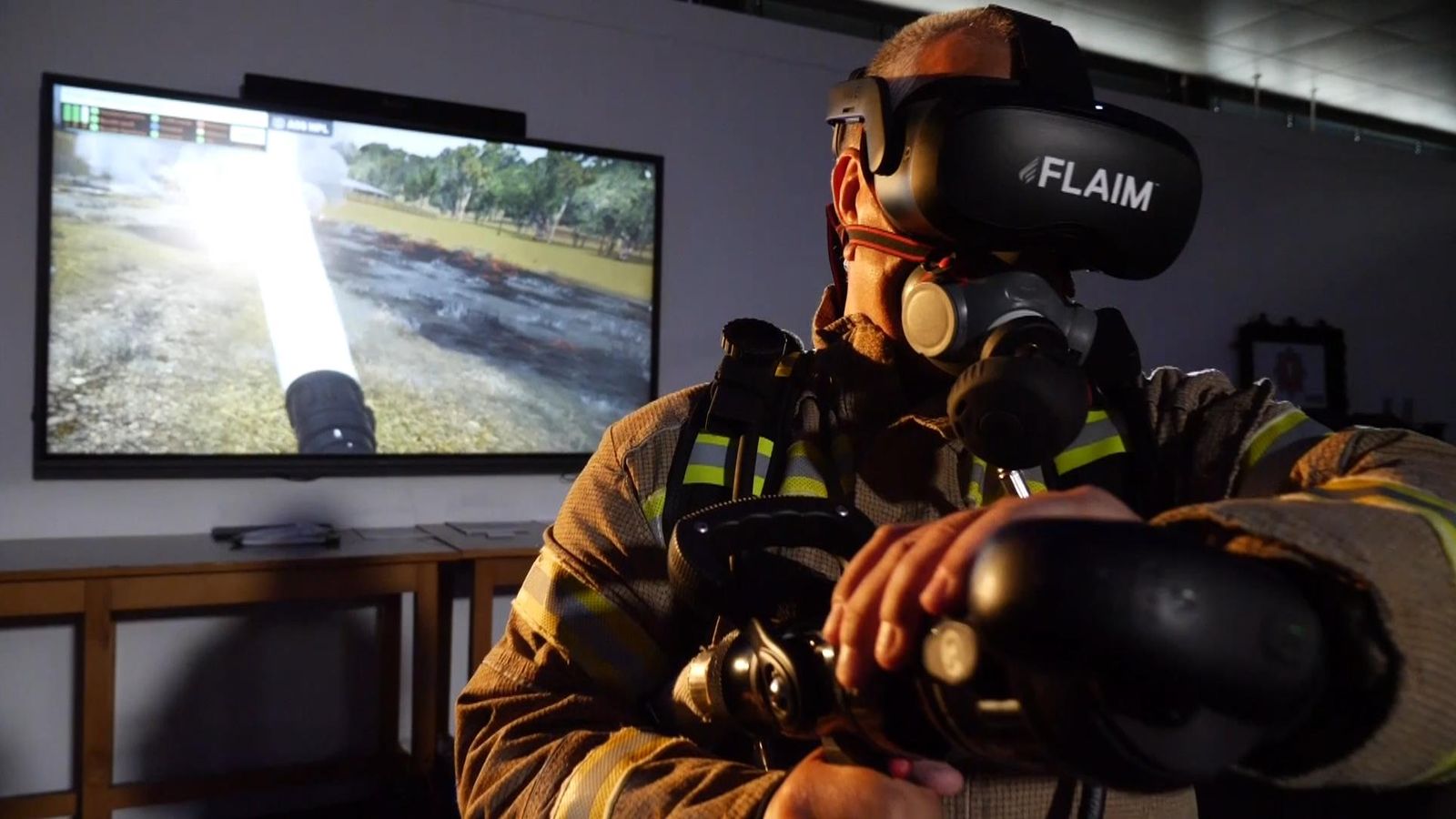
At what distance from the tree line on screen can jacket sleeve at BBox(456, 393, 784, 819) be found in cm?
259

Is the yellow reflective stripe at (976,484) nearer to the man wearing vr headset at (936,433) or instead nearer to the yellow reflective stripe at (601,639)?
the man wearing vr headset at (936,433)

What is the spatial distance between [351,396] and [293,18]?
111 cm

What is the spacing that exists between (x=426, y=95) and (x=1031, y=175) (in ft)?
9.63

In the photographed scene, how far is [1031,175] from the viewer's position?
0.79 metres

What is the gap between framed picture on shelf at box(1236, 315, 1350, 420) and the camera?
515 cm

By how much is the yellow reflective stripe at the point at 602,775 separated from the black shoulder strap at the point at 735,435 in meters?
0.18

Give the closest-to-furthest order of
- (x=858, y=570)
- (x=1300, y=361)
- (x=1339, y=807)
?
(x=858, y=570), (x=1339, y=807), (x=1300, y=361)

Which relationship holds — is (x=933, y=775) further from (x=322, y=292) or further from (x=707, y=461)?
(x=322, y=292)

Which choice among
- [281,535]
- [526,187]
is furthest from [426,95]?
[281,535]

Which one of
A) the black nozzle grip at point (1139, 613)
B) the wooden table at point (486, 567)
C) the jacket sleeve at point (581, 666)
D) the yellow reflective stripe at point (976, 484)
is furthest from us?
the wooden table at point (486, 567)

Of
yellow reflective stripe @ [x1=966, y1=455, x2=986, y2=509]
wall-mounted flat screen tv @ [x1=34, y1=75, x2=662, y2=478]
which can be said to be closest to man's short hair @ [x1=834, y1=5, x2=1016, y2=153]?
yellow reflective stripe @ [x1=966, y1=455, x2=986, y2=509]

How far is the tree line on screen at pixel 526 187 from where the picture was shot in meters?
3.32

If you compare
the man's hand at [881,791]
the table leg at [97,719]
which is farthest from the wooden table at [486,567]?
the man's hand at [881,791]

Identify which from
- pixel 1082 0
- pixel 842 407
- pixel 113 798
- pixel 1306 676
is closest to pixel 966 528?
pixel 1306 676
